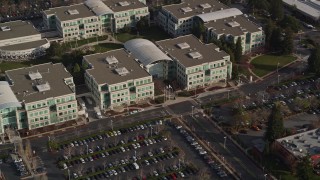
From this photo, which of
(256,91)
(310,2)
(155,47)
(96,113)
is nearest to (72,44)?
(155,47)

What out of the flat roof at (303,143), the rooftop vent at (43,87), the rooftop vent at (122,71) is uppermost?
the rooftop vent at (43,87)

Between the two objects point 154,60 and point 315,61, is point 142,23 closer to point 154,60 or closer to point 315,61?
point 154,60

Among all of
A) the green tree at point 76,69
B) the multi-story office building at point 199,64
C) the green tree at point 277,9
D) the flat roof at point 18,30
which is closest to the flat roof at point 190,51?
the multi-story office building at point 199,64

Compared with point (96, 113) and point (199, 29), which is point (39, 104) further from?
point (199, 29)

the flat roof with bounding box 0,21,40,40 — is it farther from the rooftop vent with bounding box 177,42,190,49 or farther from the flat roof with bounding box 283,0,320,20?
the flat roof with bounding box 283,0,320,20

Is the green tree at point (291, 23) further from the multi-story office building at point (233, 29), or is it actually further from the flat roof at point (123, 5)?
the flat roof at point (123, 5)

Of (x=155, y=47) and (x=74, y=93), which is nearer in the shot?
(x=74, y=93)
